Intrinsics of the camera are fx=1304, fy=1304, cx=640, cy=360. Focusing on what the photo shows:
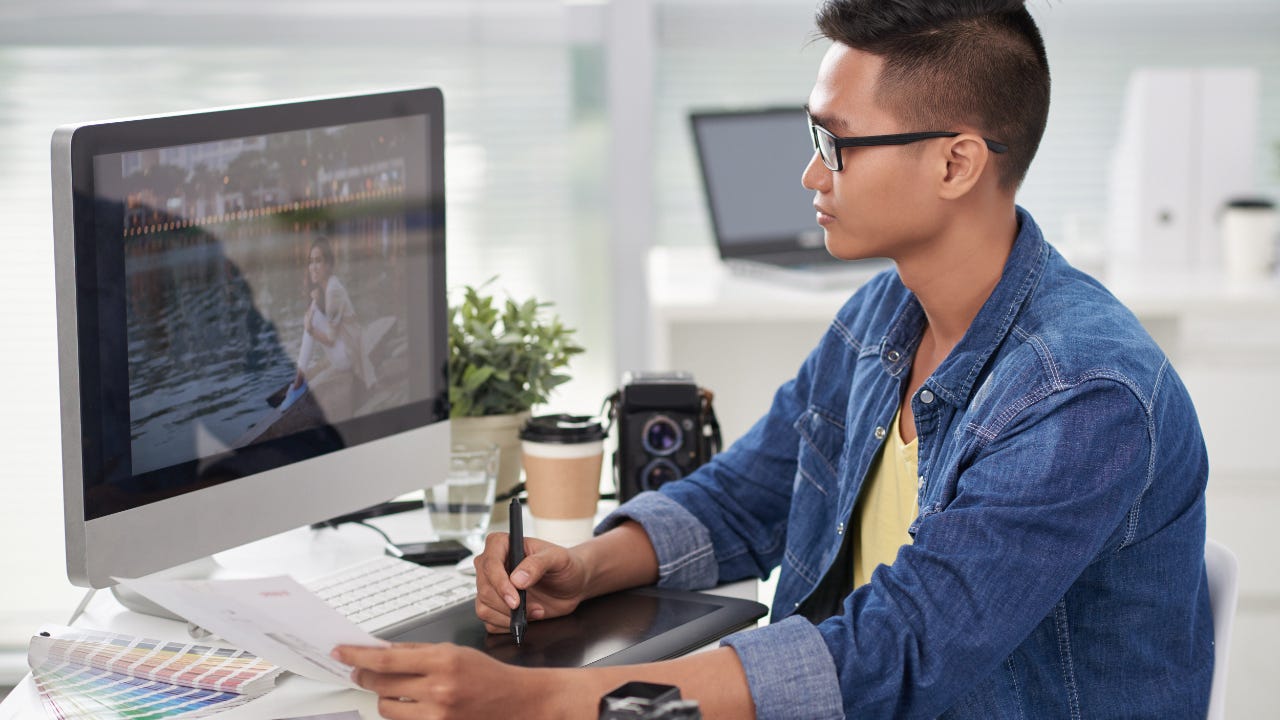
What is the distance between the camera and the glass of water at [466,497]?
1.60 metres

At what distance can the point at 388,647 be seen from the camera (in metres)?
0.98

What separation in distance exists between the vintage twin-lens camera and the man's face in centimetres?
39

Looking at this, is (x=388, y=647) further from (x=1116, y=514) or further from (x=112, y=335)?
(x=1116, y=514)

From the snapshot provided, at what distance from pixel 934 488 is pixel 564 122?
1.89 meters

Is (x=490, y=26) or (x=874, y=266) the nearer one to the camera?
(x=874, y=266)

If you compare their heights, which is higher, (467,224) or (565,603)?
(467,224)

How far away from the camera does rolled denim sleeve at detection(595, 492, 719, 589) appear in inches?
56.9

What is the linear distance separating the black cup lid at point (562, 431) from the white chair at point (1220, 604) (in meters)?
0.71

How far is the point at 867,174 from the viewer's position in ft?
4.33

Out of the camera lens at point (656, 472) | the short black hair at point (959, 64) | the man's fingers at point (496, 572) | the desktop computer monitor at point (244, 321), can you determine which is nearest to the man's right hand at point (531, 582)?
the man's fingers at point (496, 572)

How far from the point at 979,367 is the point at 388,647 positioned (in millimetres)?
618

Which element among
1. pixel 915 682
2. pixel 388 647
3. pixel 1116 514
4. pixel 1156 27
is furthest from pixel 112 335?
pixel 1156 27

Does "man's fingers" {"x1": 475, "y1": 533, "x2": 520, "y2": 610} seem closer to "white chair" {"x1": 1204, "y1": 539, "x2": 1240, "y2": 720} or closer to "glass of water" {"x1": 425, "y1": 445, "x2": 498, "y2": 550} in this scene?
"glass of water" {"x1": 425, "y1": 445, "x2": 498, "y2": 550}

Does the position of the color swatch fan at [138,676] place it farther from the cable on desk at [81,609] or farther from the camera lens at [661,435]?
the camera lens at [661,435]
